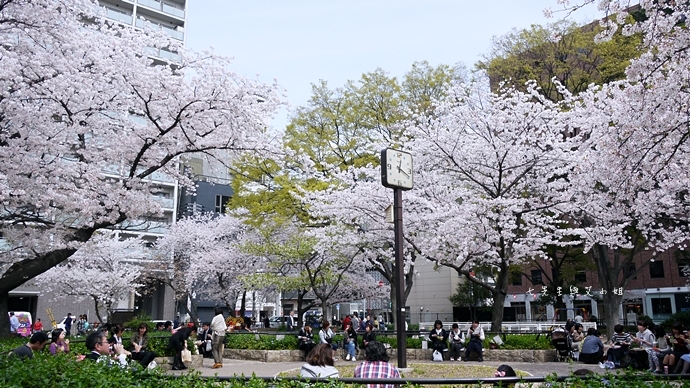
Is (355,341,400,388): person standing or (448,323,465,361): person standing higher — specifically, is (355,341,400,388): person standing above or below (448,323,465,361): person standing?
above

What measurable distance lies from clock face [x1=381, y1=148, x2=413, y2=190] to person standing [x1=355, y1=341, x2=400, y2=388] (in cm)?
447

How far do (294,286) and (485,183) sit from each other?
11.0 meters

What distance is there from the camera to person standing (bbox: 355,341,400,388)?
234 inches

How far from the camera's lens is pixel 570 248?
2741 centimetres

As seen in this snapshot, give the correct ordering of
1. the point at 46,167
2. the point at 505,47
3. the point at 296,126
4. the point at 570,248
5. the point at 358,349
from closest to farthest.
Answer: the point at 46,167
the point at 358,349
the point at 296,126
the point at 505,47
the point at 570,248

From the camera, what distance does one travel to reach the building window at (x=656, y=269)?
41094 millimetres

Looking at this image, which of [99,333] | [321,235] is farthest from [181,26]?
[99,333]

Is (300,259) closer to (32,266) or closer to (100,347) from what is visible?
(32,266)

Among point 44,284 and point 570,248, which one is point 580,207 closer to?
point 570,248

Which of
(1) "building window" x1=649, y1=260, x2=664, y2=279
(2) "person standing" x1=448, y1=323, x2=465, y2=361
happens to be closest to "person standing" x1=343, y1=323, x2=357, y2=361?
(2) "person standing" x1=448, y1=323, x2=465, y2=361

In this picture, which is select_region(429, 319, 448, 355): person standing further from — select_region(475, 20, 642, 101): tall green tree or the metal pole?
select_region(475, 20, 642, 101): tall green tree

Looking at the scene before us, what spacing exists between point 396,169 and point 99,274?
2562 centimetres

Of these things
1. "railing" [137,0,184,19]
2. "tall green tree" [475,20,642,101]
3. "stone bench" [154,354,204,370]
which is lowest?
"stone bench" [154,354,204,370]

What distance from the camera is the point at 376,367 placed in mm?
6016
